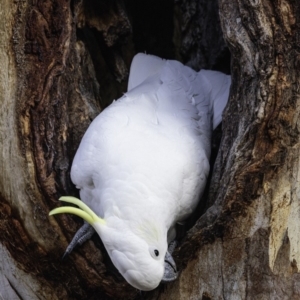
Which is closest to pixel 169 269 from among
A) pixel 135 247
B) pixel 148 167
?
pixel 135 247

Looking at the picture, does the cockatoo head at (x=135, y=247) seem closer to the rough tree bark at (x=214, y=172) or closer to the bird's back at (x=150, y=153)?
the bird's back at (x=150, y=153)

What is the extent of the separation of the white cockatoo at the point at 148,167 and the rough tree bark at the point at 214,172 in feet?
0.29

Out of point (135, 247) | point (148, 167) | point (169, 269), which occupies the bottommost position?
point (169, 269)

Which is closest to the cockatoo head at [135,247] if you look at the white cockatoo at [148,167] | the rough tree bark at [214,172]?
the white cockatoo at [148,167]

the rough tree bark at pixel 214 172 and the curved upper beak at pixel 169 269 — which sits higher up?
the rough tree bark at pixel 214 172

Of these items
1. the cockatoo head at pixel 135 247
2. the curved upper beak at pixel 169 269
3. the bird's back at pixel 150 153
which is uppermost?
the bird's back at pixel 150 153

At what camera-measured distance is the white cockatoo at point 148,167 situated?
152cm

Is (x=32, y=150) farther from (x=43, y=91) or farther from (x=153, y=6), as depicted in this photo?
(x=153, y=6)

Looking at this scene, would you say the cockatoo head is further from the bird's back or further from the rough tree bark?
the rough tree bark

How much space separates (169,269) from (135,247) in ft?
0.72

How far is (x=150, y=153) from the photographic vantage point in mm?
1705

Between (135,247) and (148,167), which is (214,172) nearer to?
(148,167)

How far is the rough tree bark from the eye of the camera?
5.21 ft

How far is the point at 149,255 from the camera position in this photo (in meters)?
1.48
